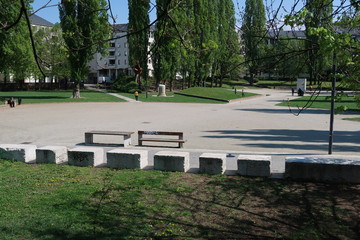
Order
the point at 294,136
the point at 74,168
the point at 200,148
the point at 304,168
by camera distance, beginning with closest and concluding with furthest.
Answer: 1. the point at 304,168
2. the point at 74,168
3. the point at 200,148
4. the point at 294,136

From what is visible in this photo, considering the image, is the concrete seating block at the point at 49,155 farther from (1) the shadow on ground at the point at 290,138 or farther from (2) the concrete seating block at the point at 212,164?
(1) the shadow on ground at the point at 290,138

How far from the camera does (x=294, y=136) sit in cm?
1561

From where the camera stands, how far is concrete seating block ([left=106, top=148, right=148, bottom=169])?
9047 mm

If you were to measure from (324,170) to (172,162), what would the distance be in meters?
3.34

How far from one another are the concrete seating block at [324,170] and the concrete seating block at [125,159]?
3.39m

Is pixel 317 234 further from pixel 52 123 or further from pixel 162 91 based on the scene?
pixel 162 91

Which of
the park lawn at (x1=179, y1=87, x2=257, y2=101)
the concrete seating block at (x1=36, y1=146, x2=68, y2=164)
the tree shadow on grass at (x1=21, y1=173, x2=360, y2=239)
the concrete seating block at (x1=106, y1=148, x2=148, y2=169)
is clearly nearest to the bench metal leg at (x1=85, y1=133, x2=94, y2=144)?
the concrete seating block at (x1=36, y1=146, x2=68, y2=164)

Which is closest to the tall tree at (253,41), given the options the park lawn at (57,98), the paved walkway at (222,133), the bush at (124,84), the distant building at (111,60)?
the distant building at (111,60)

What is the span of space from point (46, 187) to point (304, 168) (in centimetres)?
534

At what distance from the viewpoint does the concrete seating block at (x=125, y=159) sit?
356 inches

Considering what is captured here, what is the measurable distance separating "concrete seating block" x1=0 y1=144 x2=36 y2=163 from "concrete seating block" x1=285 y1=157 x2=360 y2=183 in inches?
258

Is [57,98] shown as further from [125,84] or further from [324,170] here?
[324,170]

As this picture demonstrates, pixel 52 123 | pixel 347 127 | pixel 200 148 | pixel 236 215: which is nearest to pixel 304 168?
pixel 236 215

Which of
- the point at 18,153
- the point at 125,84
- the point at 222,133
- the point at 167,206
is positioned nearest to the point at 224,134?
the point at 222,133
